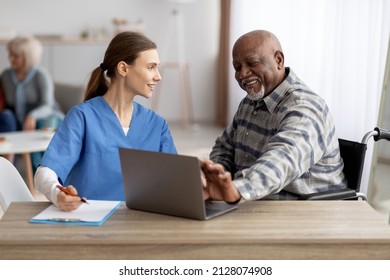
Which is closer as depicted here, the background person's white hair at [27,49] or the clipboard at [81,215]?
the clipboard at [81,215]

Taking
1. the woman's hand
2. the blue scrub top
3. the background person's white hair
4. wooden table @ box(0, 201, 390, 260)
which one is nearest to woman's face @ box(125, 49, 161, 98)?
the blue scrub top

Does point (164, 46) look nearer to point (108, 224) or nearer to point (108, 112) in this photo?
point (108, 112)

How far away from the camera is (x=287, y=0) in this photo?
4824mm

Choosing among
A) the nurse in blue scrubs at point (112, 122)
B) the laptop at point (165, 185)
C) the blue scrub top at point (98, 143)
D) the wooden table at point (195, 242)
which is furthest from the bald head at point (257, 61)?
the wooden table at point (195, 242)

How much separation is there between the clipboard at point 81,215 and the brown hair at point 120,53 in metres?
0.56

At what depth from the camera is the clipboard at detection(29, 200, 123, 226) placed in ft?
6.16

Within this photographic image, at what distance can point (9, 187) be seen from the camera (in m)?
2.35

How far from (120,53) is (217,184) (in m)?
0.71

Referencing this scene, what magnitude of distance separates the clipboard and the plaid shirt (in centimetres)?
37

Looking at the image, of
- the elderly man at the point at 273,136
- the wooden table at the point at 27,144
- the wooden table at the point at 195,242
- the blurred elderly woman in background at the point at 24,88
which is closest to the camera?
the wooden table at the point at 195,242

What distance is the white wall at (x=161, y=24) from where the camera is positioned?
7570 millimetres

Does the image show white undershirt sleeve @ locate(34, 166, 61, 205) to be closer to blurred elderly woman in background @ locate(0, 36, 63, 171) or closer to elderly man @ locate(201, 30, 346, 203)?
Answer: elderly man @ locate(201, 30, 346, 203)

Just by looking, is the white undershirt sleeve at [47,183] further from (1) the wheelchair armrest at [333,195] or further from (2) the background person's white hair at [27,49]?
(2) the background person's white hair at [27,49]

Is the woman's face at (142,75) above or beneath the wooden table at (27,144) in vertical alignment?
above
